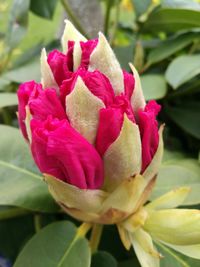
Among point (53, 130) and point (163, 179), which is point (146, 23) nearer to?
point (163, 179)

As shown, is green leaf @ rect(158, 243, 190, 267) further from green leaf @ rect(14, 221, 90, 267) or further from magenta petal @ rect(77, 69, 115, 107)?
magenta petal @ rect(77, 69, 115, 107)

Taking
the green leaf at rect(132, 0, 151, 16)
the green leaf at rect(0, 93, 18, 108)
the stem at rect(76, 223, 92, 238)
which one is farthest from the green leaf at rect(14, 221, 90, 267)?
the green leaf at rect(132, 0, 151, 16)

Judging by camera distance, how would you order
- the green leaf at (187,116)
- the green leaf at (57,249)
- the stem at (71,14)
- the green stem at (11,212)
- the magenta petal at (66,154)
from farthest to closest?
the stem at (71,14)
the green leaf at (187,116)
the green stem at (11,212)
the green leaf at (57,249)
the magenta petal at (66,154)

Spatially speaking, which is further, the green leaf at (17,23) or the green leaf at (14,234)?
the green leaf at (17,23)

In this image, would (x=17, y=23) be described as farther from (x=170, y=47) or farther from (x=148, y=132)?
(x=148, y=132)

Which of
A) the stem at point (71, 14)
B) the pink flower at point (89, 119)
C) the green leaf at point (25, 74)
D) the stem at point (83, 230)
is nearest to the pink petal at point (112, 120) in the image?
the pink flower at point (89, 119)

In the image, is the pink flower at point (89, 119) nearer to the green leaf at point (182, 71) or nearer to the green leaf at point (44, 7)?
the green leaf at point (182, 71)
